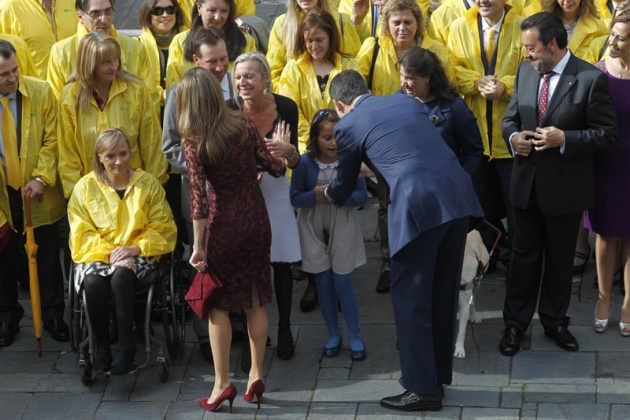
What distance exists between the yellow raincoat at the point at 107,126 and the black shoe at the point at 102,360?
3.46 feet

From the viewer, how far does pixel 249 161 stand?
244 inches

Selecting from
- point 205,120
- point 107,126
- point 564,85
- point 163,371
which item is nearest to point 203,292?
point 163,371

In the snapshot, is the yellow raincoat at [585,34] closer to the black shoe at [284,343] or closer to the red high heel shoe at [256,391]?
the black shoe at [284,343]

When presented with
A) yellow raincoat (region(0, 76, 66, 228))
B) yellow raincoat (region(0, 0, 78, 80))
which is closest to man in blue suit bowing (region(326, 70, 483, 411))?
→ yellow raincoat (region(0, 76, 66, 228))

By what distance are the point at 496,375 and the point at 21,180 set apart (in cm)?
316

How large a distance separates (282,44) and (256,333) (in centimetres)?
243

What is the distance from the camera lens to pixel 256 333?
6.48 meters

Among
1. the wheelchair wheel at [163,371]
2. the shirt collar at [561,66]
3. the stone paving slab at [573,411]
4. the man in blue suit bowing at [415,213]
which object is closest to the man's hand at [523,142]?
the shirt collar at [561,66]

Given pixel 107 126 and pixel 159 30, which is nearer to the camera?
pixel 107 126

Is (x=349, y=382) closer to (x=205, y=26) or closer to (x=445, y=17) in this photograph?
(x=205, y=26)

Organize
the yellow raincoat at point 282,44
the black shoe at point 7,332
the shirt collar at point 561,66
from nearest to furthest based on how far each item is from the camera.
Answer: the shirt collar at point 561,66 < the black shoe at point 7,332 < the yellow raincoat at point 282,44

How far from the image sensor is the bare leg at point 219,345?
253 inches

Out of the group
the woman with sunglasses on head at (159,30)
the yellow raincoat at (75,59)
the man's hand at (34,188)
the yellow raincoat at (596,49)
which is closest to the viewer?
the man's hand at (34,188)

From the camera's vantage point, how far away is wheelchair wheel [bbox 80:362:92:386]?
22.2ft
